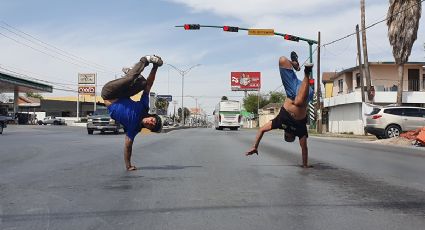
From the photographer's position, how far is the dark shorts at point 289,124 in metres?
9.81

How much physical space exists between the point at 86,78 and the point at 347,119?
4836cm

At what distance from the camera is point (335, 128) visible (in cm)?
4700

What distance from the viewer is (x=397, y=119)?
2483 cm

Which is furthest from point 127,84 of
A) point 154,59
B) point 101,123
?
point 101,123

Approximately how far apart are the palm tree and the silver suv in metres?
7.24

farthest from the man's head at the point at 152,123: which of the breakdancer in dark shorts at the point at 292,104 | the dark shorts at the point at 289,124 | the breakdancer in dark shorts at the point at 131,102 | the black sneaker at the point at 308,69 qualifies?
the black sneaker at the point at 308,69

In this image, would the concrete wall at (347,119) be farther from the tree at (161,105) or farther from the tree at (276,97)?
the tree at (276,97)

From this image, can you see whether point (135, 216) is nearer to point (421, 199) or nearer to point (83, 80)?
point (421, 199)

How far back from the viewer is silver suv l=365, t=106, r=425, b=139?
2478cm

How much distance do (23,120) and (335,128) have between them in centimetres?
4298

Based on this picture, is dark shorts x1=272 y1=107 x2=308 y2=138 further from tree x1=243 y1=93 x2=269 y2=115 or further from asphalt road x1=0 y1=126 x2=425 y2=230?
tree x1=243 y1=93 x2=269 y2=115

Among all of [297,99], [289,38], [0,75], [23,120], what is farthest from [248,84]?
[297,99]

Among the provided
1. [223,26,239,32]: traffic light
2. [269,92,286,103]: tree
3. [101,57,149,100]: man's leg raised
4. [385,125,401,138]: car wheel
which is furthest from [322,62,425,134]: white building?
[269,92,286,103]: tree

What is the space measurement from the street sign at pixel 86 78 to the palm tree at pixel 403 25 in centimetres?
5629
